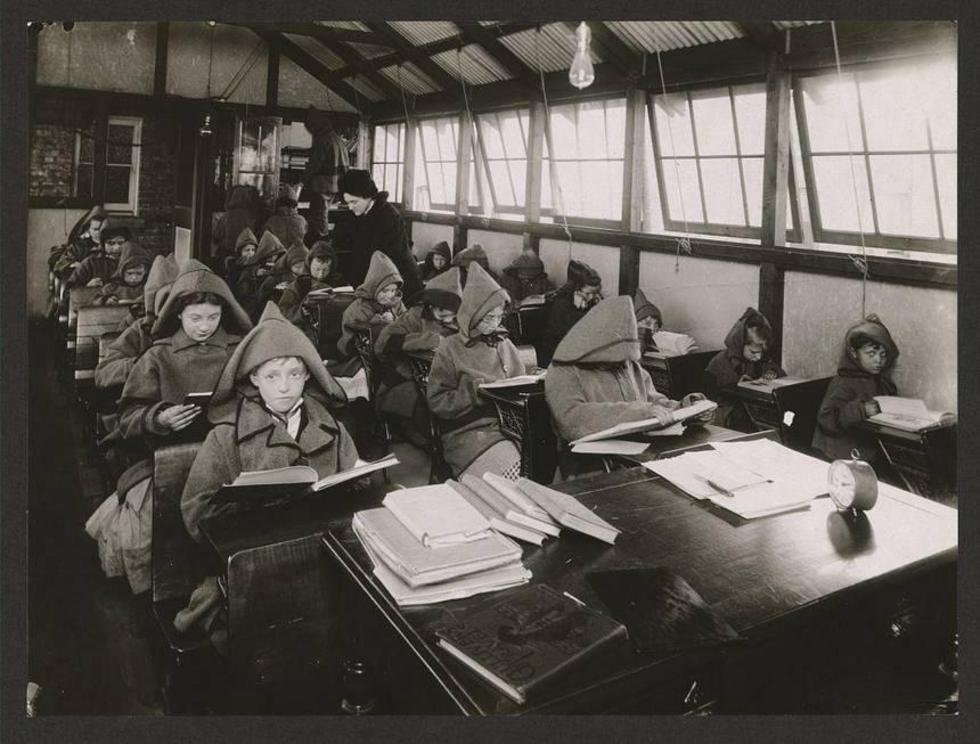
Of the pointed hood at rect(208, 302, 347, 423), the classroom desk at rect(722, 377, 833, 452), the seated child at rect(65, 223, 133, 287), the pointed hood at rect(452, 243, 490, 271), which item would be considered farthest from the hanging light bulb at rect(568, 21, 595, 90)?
the pointed hood at rect(452, 243, 490, 271)

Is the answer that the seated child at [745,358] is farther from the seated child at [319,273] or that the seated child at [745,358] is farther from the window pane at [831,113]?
the seated child at [319,273]

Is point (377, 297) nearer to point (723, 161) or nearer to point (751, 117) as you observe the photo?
point (723, 161)

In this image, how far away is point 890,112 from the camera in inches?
167

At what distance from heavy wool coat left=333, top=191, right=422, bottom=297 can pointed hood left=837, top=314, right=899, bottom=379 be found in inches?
118

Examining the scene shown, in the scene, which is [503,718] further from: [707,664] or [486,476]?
[486,476]

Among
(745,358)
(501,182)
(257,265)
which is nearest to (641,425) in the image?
(745,358)

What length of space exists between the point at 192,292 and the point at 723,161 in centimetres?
388

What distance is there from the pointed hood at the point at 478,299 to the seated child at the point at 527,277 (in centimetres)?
307

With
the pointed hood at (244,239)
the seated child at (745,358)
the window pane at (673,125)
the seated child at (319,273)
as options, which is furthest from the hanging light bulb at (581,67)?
the window pane at (673,125)

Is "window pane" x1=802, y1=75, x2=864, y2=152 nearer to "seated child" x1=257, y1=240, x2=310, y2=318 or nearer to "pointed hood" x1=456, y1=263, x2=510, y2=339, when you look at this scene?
"pointed hood" x1=456, y1=263, x2=510, y2=339

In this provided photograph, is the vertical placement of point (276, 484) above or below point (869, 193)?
below

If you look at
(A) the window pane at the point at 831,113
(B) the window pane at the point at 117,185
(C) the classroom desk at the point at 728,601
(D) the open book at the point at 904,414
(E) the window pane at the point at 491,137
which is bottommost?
(C) the classroom desk at the point at 728,601

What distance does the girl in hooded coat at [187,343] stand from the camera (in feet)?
10.1

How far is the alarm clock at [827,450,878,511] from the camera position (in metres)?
1.86
